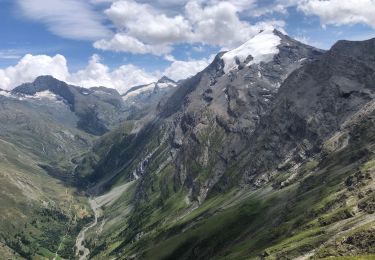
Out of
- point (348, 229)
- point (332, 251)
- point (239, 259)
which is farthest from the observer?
point (239, 259)

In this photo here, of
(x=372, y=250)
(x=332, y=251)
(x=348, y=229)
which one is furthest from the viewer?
(x=348, y=229)

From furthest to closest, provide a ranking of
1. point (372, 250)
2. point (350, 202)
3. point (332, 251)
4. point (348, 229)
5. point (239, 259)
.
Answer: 1. point (239, 259)
2. point (350, 202)
3. point (348, 229)
4. point (332, 251)
5. point (372, 250)

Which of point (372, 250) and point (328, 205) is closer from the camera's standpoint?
point (372, 250)

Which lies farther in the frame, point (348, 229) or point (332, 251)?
point (348, 229)

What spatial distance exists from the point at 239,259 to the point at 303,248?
6500 cm

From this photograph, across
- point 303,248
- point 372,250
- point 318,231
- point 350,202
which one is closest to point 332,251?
point 372,250

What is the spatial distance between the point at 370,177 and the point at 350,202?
2775 centimetres

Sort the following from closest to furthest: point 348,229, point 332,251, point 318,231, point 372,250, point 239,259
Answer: point 372,250 < point 332,251 < point 348,229 < point 318,231 < point 239,259

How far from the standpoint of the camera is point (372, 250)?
9550 cm

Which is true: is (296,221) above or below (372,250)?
below

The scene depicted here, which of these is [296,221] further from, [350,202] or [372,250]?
[372,250]

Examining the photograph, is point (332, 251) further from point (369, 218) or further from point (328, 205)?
point (328, 205)

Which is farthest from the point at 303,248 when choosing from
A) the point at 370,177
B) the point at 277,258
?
the point at 370,177

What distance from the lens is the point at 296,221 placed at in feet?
647
